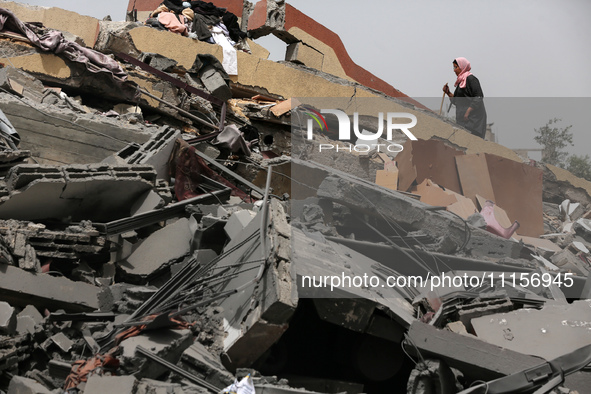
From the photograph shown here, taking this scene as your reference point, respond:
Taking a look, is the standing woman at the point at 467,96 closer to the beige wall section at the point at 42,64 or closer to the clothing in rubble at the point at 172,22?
the clothing in rubble at the point at 172,22

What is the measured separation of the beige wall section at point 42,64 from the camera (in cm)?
789

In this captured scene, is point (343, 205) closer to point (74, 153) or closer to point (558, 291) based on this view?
point (558, 291)

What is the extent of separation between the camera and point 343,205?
6035 mm

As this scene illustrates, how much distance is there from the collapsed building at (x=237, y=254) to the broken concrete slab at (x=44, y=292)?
1 centimetres

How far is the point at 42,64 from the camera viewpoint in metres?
8.02

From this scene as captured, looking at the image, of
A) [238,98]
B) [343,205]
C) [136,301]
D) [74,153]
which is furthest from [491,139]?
[136,301]

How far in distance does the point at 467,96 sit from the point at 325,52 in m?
5.84

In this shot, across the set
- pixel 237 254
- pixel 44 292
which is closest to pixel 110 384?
pixel 44 292

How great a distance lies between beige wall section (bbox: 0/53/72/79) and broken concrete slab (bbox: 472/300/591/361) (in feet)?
20.9

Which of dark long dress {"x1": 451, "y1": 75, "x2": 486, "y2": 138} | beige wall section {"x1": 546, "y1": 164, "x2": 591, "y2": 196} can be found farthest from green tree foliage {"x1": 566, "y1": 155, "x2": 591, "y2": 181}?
dark long dress {"x1": 451, "y1": 75, "x2": 486, "y2": 138}

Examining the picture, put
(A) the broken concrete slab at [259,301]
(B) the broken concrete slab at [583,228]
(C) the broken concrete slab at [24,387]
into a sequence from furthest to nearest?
1. (B) the broken concrete slab at [583,228]
2. (A) the broken concrete slab at [259,301]
3. (C) the broken concrete slab at [24,387]

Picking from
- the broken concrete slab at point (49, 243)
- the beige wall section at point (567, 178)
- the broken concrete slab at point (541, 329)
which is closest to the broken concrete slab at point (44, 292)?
the broken concrete slab at point (49, 243)

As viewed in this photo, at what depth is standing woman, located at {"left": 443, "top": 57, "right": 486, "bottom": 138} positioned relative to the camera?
8.90 metres

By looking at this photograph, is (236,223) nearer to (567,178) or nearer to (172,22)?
(172,22)
